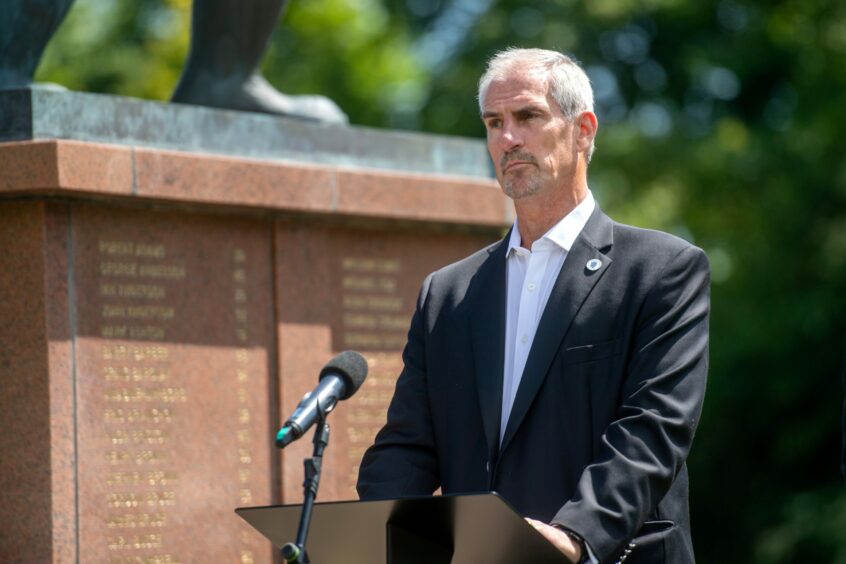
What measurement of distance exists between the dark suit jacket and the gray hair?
0.31m

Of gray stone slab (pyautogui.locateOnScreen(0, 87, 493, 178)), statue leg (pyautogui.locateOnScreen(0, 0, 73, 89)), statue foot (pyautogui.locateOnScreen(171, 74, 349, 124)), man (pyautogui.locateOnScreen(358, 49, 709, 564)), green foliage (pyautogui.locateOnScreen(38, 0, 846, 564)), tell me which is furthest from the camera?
green foliage (pyautogui.locateOnScreen(38, 0, 846, 564))

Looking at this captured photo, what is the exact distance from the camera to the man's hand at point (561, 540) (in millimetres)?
4302

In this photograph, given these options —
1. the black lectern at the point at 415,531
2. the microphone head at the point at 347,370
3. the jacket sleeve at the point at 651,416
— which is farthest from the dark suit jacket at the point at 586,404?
the microphone head at the point at 347,370

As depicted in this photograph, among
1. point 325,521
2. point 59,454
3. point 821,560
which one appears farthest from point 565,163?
point 821,560

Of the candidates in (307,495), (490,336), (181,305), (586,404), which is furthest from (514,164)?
(181,305)

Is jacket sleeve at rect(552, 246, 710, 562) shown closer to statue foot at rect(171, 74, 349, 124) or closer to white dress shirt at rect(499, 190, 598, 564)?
white dress shirt at rect(499, 190, 598, 564)

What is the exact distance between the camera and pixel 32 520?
20.2 feet

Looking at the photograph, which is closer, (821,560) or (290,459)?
(290,459)

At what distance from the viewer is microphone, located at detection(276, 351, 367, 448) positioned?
4.23 meters

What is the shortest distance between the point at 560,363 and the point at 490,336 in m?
0.27

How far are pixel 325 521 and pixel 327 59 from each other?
18.3m

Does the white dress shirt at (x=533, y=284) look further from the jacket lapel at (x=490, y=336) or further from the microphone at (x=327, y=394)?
the microphone at (x=327, y=394)

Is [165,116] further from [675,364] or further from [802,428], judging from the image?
[802,428]

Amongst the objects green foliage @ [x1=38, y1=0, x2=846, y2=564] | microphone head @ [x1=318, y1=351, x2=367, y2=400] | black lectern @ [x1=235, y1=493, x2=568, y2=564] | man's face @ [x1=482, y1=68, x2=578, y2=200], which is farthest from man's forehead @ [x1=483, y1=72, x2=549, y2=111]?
green foliage @ [x1=38, y1=0, x2=846, y2=564]
